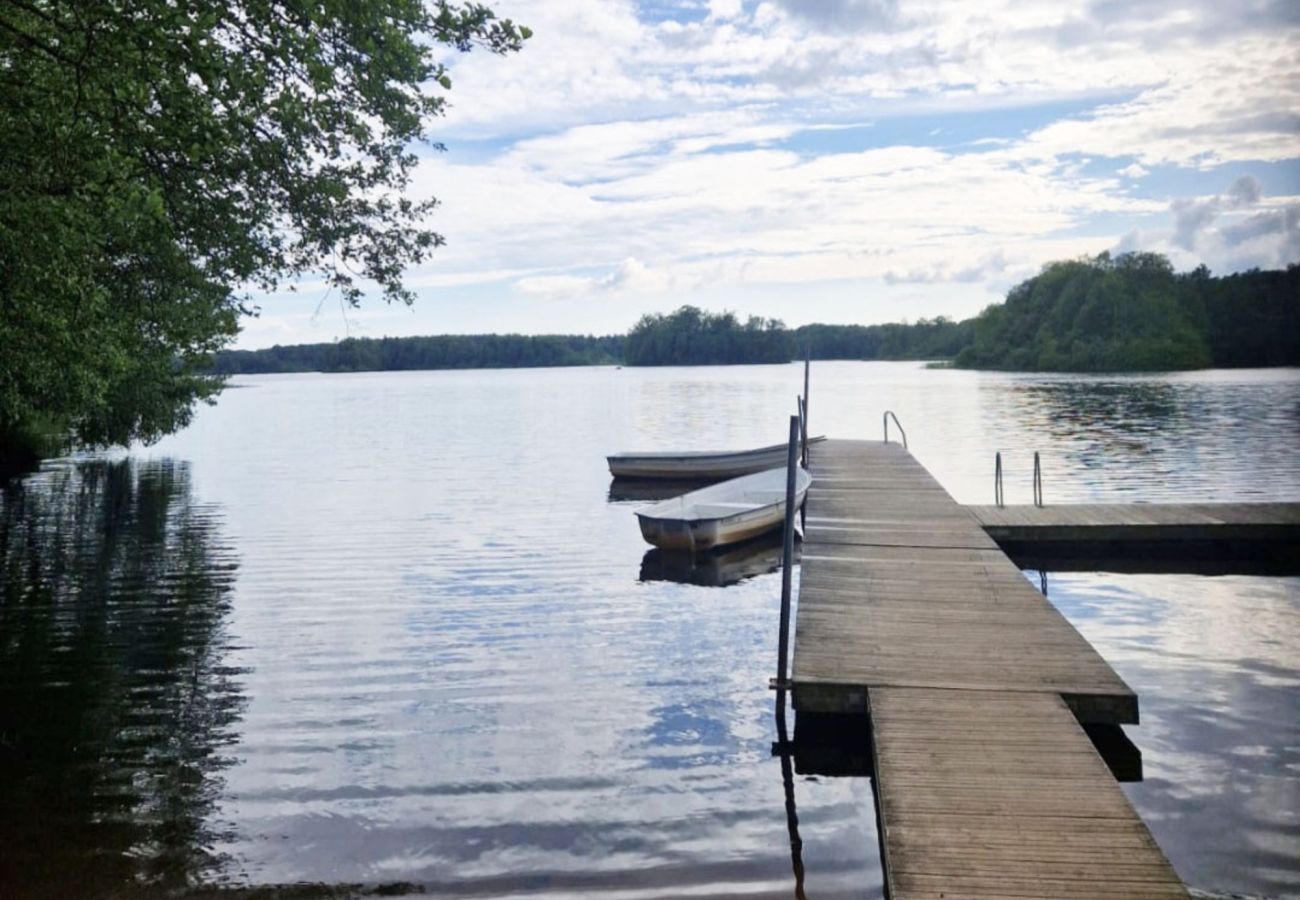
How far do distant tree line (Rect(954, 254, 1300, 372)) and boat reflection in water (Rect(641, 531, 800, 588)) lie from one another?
4442 inches

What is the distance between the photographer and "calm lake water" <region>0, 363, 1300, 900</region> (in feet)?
23.9

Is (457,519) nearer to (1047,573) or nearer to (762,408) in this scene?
(1047,573)

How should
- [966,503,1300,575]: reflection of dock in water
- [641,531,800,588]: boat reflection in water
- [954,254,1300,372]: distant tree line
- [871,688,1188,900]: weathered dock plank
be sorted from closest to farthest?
[871,688,1188,900]: weathered dock plank → [966,503,1300,575]: reflection of dock in water → [641,531,800,588]: boat reflection in water → [954,254,1300,372]: distant tree line

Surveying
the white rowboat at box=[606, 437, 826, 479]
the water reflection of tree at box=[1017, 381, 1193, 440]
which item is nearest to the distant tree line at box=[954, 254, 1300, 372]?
the water reflection of tree at box=[1017, 381, 1193, 440]

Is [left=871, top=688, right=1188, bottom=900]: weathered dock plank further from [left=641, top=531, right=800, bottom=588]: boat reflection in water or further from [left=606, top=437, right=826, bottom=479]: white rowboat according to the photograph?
[left=606, top=437, right=826, bottom=479]: white rowboat

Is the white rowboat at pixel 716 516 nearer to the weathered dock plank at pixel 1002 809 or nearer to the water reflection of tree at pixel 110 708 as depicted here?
the water reflection of tree at pixel 110 708

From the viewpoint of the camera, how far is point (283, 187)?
11195 mm

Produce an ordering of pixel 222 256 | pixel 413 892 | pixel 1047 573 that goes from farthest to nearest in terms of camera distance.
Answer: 1. pixel 1047 573
2. pixel 222 256
3. pixel 413 892

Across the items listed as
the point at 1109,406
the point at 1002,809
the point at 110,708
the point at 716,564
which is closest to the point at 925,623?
the point at 1002,809

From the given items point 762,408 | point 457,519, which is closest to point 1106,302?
point 762,408

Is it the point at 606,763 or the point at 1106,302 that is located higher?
the point at 1106,302

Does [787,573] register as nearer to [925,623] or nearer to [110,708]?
[925,623]

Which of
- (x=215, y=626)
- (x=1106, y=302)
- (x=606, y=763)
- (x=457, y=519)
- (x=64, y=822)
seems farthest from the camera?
(x=1106, y=302)

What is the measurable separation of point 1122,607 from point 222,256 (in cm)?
1390
